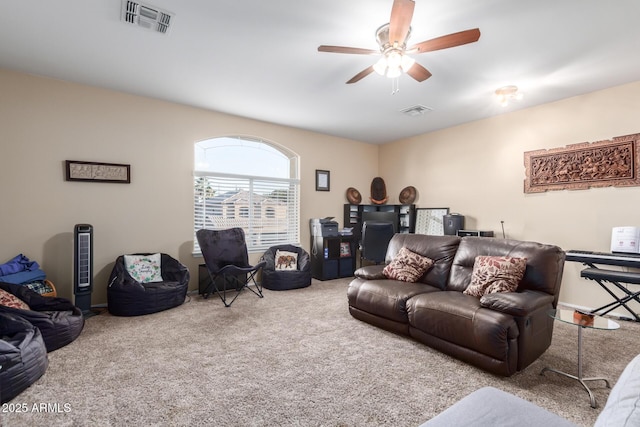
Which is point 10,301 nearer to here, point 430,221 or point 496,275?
point 496,275

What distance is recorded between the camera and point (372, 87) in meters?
3.61

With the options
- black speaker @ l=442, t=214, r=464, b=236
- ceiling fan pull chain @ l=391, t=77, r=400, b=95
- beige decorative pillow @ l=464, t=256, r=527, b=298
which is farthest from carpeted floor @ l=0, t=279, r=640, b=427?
ceiling fan pull chain @ l=391, t=77, r=400, b=95

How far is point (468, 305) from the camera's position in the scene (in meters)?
2.32

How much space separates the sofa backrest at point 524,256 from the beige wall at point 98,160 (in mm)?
3551

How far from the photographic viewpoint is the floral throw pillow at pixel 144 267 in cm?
365

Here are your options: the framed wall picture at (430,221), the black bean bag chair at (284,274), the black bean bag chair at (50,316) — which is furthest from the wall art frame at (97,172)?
the framed wall picture at (430,221)

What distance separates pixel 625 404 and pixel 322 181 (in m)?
5.10

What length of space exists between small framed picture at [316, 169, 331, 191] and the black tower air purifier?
3.52 m

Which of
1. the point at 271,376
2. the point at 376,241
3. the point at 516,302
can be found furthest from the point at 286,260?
the point at 516,302

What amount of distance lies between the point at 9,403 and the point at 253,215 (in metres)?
3.45

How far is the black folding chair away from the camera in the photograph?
395 cm

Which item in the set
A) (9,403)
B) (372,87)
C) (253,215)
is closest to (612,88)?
(372,87)

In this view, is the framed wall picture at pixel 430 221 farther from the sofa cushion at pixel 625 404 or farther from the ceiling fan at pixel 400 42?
the sofa cushion at pixel 625 404

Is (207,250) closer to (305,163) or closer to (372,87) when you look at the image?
(305,163)
